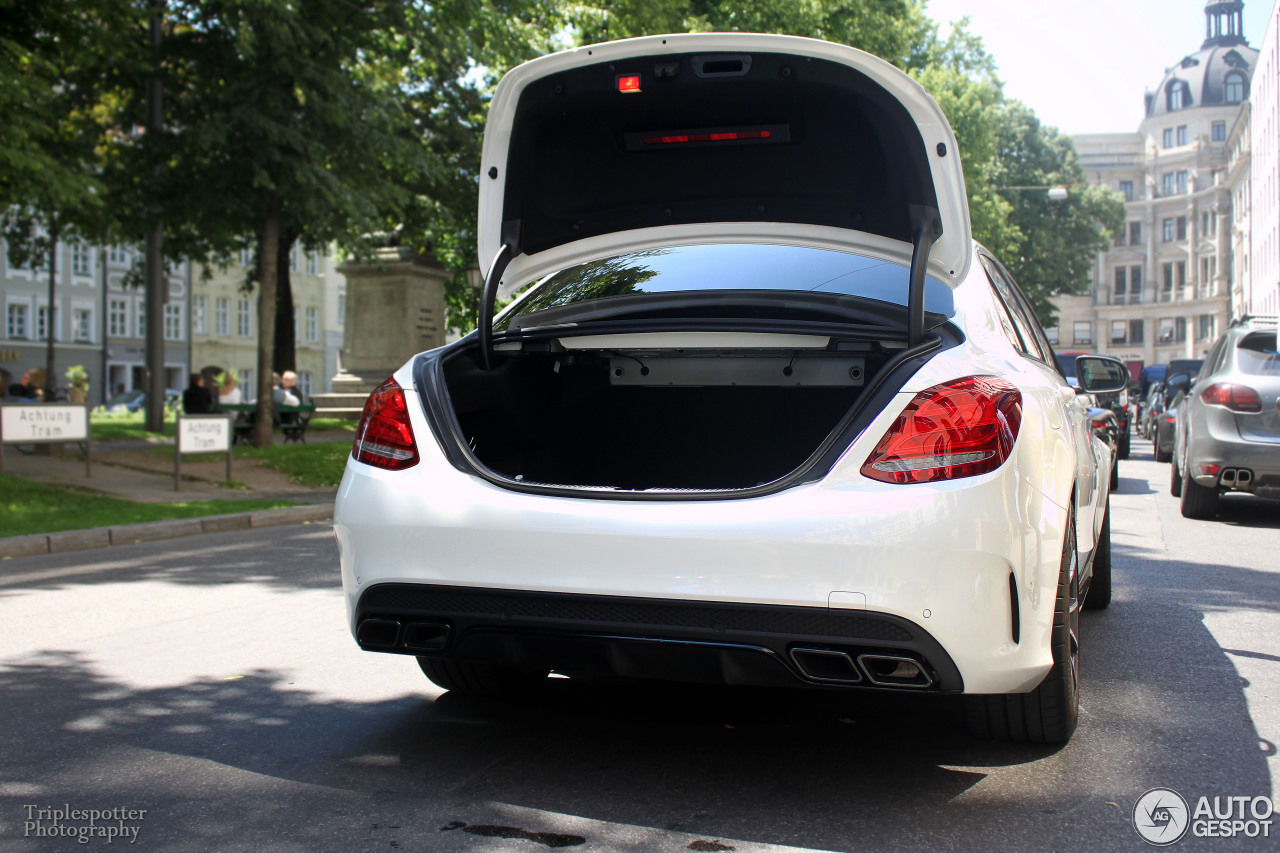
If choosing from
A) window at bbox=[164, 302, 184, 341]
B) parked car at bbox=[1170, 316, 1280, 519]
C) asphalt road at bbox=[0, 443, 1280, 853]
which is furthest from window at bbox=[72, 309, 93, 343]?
asphalt road at bbox=[0, 443, 1280, 853]

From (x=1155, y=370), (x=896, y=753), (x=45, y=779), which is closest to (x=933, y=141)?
(x=896, y=753)

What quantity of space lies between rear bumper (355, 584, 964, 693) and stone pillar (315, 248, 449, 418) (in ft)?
85.2

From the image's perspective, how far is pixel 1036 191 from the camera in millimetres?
59438

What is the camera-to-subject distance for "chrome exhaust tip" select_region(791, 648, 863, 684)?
10.1ft

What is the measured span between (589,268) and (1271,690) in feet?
9.73

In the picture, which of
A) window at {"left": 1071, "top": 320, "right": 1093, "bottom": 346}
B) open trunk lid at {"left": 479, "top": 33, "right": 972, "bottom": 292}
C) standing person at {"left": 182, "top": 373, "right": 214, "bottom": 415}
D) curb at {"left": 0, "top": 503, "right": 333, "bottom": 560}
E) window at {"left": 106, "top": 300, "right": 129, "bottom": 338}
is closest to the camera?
open trunk lid at {"left": 479, "top": 33, "right": 972, "bottom": 292}

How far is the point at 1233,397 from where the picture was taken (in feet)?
33.2

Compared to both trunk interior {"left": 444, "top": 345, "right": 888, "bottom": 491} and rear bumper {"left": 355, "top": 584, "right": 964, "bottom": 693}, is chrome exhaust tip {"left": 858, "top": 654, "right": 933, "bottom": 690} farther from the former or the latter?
trunk interior {"left": 444, "top": 345, "right": 888, "bottom": 491}

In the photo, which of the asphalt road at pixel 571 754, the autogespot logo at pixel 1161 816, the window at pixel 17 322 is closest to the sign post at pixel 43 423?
the asphalt road at pixel 571 754

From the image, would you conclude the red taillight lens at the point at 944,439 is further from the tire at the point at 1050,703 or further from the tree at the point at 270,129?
the tree at the point at 270,129

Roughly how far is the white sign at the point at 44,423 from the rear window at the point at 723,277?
1031 centimetres

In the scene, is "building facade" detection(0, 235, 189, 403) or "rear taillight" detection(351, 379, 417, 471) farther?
"building facade" detection(0, 235, 189, 403)

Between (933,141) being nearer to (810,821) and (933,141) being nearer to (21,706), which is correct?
(810,821)

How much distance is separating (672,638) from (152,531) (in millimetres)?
8612
